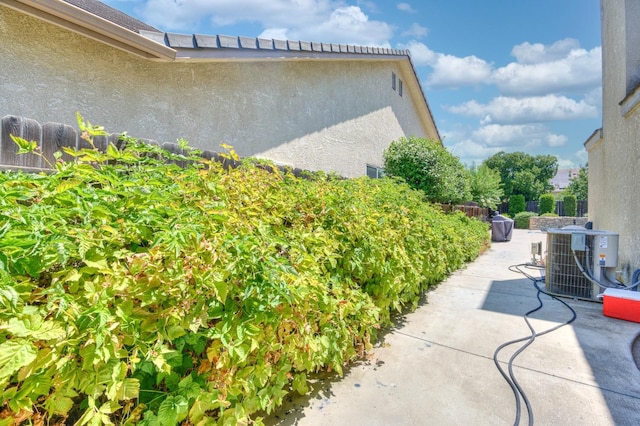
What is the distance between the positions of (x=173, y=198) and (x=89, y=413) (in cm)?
119

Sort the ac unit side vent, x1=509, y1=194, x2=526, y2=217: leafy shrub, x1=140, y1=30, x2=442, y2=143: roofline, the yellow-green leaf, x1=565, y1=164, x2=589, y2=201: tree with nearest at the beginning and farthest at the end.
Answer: the yellow-green leaf < x1=140, y1=30, x2=442, y2=143: roofline < the ac unit side vent < x1=509, y1=194, x2=526, y2=217: leafy shrub < x1=565, y1=164, x2=589, y2=201: tree

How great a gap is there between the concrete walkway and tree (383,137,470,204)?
17.3 ft

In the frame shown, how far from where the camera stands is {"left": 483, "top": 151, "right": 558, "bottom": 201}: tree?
46375 millimetres

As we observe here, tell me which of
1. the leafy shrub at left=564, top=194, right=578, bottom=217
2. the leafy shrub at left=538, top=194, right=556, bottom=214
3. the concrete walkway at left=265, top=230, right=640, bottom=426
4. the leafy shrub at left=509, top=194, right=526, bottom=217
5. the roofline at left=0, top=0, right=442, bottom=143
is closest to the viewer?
the concrete walkway at left=265, top=230, right=640, bottom=426


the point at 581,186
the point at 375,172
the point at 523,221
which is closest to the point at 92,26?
the point at 375,172

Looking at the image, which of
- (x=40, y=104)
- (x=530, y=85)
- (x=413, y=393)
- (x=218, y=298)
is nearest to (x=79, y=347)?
(x=218, y=298)

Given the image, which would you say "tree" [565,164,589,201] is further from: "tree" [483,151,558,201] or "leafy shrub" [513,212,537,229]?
"leafy shrub" [513,212,537,229]

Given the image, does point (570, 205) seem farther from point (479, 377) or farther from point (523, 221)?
point (479, 377)

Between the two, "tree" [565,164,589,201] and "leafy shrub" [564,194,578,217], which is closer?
"leafy shrub" [564,194,578,217]

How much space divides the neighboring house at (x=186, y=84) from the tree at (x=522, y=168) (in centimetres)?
4604

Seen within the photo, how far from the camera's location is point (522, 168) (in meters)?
49.0

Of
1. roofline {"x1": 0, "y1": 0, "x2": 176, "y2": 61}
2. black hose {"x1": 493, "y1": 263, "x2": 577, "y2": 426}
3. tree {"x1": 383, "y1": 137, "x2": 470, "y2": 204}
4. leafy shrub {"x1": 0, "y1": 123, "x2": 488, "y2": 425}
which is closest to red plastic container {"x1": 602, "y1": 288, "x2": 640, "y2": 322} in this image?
black hose {"x1": 493, "y1": 263, "x2": 577, "y2": 426}

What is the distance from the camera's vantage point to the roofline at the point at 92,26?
3344mm

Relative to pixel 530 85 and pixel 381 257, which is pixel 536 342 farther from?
pixel 530 85
